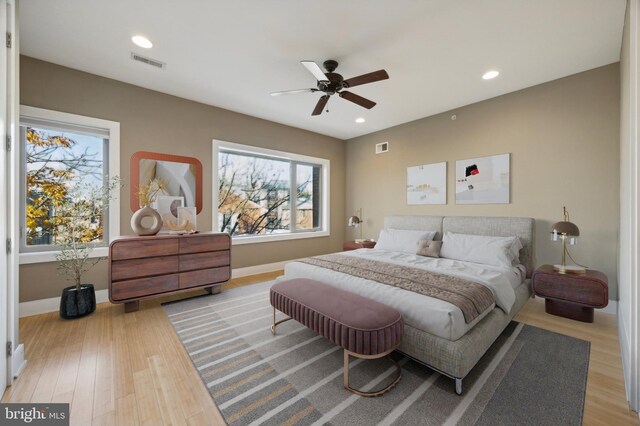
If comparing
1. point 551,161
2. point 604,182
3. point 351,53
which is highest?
point 351,53

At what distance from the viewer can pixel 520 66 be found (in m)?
2.91

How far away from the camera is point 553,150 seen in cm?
327

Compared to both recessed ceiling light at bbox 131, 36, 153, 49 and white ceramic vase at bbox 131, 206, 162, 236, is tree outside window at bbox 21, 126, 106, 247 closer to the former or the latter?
white ceramic vase at bbox 131, 206, 162, 236

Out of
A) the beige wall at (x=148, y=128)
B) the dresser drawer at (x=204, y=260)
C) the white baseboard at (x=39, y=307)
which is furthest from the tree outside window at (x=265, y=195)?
the white baseboard at (x=39, y=307)

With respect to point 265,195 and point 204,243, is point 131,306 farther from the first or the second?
point 265,195

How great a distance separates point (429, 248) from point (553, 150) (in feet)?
6.57

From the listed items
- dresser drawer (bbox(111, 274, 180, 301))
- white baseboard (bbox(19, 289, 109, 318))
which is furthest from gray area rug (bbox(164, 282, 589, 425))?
white baseboard (bbox(19, 289, 109, 318))

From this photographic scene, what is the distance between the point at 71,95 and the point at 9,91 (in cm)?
156

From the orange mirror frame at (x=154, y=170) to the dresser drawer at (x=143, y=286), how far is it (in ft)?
3.50

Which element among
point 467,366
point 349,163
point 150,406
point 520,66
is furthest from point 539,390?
point 349,163

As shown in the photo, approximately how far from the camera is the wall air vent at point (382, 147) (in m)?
5.21

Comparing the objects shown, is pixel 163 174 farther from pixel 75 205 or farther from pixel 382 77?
pixel 382 77

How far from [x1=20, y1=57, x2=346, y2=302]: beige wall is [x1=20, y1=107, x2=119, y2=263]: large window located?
125 millimetres

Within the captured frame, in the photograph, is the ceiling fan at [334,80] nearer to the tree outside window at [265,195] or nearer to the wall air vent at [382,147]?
the tree outside window at [265,195]
